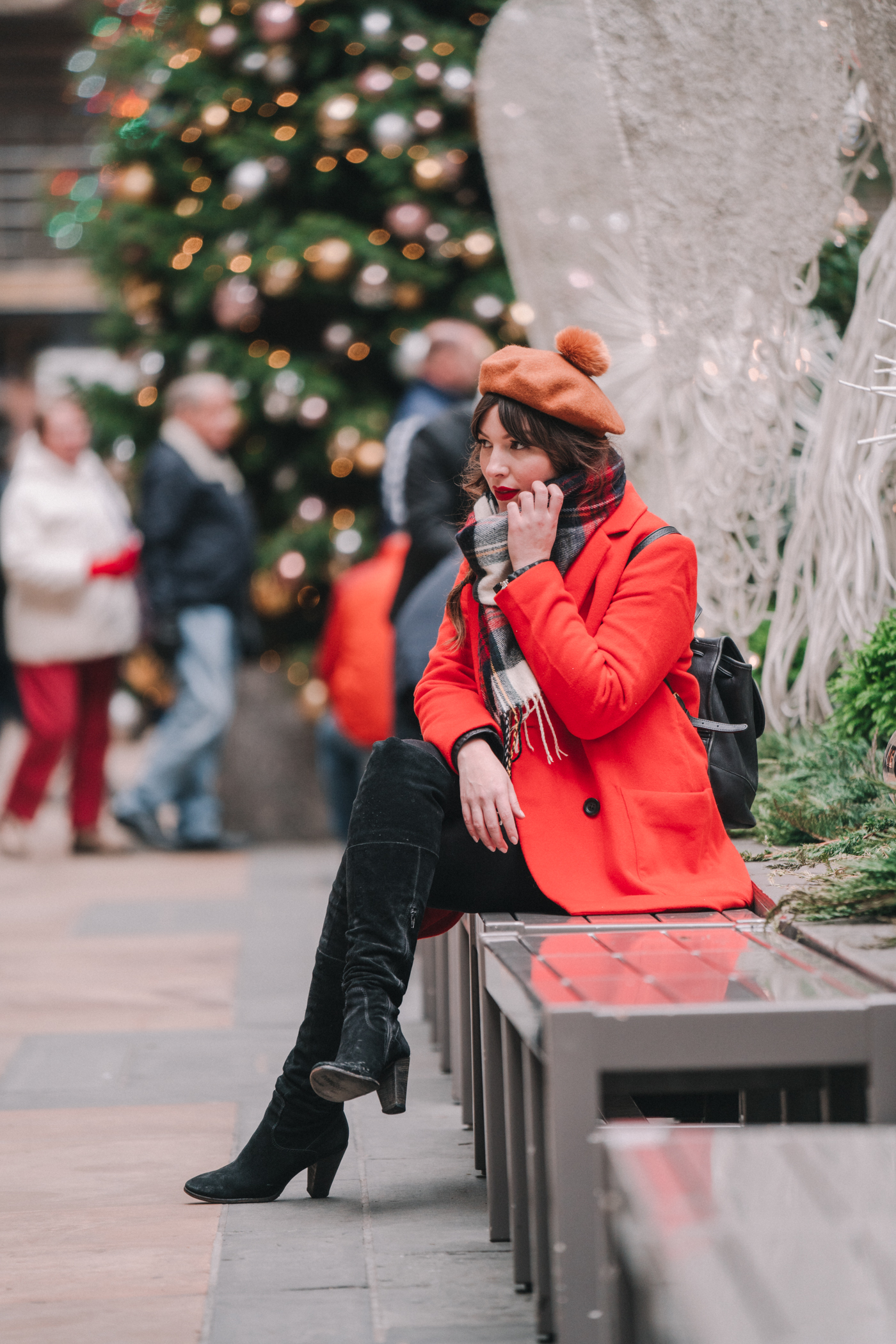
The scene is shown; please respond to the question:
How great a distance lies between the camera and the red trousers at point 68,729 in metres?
7.03

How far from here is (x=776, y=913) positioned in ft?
8.11

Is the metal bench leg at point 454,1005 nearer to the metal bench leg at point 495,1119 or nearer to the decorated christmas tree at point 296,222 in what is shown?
the metal bench leg at point 495,1119

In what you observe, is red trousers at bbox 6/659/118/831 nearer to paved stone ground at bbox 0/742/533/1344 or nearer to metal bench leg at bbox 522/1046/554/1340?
paved stone ground at bbox 0/742/533/1344

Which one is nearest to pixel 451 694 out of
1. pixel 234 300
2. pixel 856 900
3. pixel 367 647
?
pixel 856 900

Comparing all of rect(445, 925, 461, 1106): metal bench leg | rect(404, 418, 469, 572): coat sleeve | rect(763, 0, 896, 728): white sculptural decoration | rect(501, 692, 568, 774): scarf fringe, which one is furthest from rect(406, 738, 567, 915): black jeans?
rect(404, 418, 469, 572): coat sleeve

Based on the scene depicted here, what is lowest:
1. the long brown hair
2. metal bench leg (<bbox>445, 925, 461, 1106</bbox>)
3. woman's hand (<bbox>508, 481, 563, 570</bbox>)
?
metal bench leg (<bbox>445, 925, 461, 1106</bbox>)

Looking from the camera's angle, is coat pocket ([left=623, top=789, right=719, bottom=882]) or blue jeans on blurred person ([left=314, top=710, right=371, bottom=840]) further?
blue jeans on blurred person ([left=314, top=710, right=371, bottom=840])

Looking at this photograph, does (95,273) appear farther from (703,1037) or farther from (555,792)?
(703,1037)

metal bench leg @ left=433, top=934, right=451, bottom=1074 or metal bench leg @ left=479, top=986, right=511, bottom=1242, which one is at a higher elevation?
metal bench leg @ left=479, top=986, right=511, bottom=1242

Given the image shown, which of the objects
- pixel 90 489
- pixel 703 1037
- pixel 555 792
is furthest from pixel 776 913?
pixel 90 489

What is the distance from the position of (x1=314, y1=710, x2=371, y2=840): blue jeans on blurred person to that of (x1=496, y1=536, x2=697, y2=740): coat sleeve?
418cm

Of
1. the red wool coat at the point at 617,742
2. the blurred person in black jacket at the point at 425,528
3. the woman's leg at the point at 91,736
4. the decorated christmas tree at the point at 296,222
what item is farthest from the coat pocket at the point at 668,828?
the woman's leg at the point at 91,736

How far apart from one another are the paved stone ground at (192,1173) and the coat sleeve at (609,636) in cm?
89

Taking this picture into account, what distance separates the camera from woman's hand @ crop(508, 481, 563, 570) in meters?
2.68
